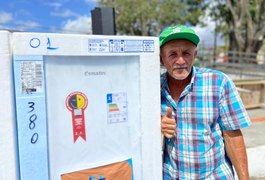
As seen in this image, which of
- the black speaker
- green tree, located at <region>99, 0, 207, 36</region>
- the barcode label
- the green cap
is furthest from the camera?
green tree, located at <region>99, 0, 207, 36</region>

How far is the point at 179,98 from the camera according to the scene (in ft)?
6.53

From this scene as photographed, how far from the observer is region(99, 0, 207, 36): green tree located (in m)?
28.4

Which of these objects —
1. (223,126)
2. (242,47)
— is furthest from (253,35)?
(223,126)

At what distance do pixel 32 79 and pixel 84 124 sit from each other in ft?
1.18

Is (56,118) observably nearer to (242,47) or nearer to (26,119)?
(26,119)

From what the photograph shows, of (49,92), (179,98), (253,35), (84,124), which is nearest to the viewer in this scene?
(49,92)

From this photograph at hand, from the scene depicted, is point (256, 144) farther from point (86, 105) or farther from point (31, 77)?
point (31, 77)

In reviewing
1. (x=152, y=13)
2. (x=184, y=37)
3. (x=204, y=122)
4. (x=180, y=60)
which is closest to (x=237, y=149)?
(x=204, y=122)

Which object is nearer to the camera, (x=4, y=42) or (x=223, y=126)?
(x=4, y=42)

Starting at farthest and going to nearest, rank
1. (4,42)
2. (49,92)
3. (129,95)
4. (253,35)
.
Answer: (253,35) → (129,95) → (49,92) → (4,42)

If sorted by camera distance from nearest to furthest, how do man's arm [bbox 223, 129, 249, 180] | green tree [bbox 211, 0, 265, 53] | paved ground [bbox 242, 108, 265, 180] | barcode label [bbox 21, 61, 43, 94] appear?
barcode label [bbox 21, 61, 43, 94]
man's arm [bbox 223, 129, 249, 180]
paved ground [bbox 242, 108, 265, 180]
green tree [bbox 211, 0, 265, 53]

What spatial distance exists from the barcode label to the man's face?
0.80 meters

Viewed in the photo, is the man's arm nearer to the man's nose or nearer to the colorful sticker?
the man's nose

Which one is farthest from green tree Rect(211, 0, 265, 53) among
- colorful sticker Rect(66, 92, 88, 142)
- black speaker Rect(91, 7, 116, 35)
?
colorful sticker Rect(66, 92, 88, 142)
